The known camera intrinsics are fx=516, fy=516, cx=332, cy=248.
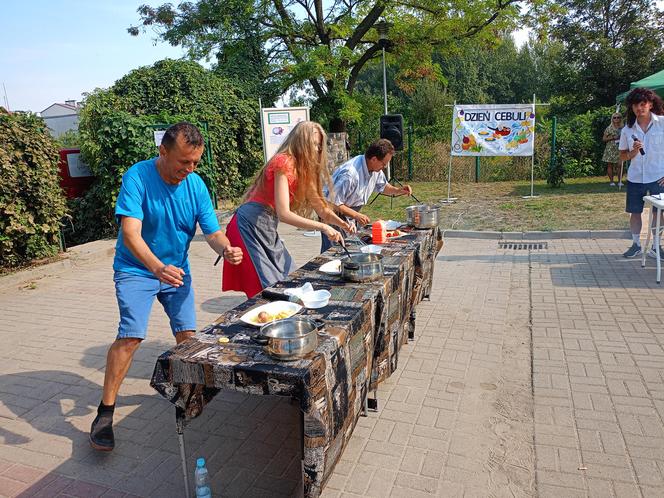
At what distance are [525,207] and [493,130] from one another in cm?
206

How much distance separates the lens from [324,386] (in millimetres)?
2160

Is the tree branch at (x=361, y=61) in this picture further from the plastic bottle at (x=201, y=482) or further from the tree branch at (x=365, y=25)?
the plastic bottle at (x=201, y=482)

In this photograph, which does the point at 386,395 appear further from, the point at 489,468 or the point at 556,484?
the point at 556,484

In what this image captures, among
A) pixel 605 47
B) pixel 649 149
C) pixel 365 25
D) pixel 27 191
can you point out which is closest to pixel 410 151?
pixel 365 25

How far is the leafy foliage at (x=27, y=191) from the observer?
6.73 metres

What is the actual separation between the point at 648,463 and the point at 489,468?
32.9 inches

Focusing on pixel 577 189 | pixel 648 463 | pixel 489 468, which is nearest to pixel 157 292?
pixel 489 468

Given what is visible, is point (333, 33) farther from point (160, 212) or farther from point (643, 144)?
point (160, 212)

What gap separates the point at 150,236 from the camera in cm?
309

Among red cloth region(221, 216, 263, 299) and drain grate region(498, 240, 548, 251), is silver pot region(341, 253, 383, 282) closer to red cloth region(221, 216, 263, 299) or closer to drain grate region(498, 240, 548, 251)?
red cloth region(221, 216, 263, 299)

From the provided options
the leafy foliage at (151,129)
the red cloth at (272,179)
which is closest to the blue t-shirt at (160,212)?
the red cloth at (272,179)

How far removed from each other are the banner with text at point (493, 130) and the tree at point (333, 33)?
4.56 m

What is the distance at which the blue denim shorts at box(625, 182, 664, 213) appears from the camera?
6.23 meters

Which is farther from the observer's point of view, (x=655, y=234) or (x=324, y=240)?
(x=655, y=234)
